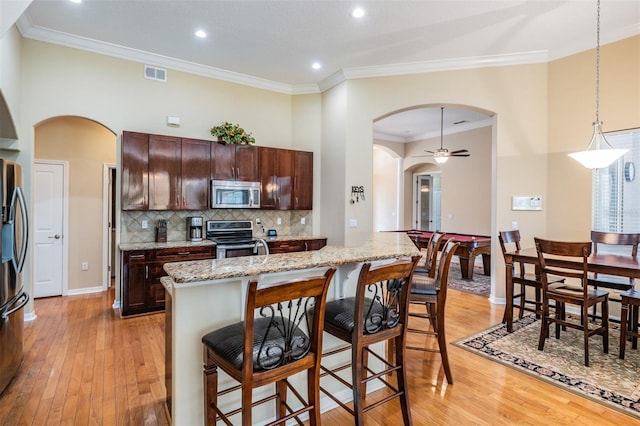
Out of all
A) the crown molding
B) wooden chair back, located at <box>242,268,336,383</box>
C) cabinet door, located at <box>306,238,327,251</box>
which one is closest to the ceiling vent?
the crown molding

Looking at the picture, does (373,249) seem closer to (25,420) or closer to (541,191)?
(25,420)

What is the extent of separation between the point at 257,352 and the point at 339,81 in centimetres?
479

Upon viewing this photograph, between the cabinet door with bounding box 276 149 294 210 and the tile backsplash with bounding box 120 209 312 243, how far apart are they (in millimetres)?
364

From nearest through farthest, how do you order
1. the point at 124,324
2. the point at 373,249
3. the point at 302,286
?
the point at 302,286, the point at 373,249, the point at 124,324

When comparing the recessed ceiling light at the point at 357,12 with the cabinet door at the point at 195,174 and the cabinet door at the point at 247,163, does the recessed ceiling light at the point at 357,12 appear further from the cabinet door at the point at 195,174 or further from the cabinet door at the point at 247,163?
the cabinet door at the point at 195,174

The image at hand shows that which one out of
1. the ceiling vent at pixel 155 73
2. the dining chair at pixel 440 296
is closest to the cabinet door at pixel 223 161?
the ceiling vent at pixel 155 73

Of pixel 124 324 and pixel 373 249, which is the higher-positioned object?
pixel 373 249

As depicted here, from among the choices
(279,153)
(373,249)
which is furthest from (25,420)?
(279,153)

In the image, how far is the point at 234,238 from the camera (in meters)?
5.17

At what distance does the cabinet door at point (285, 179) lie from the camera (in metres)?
5.59

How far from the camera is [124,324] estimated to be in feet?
13.1

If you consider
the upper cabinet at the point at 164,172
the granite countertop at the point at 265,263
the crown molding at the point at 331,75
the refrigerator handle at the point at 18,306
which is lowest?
the refrigerator handle at the point at 18,306

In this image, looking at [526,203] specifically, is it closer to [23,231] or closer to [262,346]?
[262,346]

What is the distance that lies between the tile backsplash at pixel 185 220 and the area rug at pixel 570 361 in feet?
11.1
